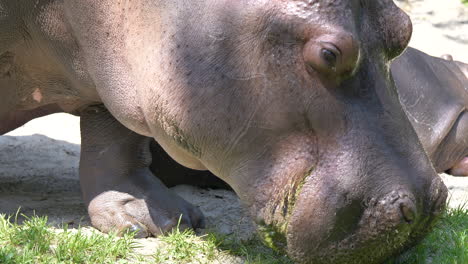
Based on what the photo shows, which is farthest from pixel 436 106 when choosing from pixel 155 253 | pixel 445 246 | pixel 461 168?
pixel 155 253

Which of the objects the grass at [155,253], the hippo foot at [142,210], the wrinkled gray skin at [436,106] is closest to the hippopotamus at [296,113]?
the grass at [155,253]

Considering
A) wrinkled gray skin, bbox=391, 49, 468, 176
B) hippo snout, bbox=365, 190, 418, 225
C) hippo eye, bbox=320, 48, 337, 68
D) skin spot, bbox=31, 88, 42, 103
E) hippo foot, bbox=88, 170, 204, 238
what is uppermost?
hippo eye, bbox=320, 48, 337, 68

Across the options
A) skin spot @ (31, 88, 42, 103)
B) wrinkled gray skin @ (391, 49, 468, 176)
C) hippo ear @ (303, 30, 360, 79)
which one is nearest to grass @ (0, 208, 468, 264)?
skin spot @ (31, 88, 42, 103)

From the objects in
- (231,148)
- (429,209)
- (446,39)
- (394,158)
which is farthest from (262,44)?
(446,39)

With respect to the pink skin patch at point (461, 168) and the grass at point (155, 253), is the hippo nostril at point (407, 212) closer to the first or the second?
the grass at point (155, 253)

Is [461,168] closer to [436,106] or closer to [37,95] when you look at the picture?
[436,106]

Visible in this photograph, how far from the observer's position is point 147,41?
2.86 m

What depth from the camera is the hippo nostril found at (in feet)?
8.54

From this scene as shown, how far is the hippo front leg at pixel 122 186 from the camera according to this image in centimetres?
360

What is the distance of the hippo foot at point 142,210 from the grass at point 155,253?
10cm

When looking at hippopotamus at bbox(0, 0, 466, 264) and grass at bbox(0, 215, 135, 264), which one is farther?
grass at bbox(0, 215, 135, 264)

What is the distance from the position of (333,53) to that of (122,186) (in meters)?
1.62

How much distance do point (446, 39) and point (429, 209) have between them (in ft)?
17.4

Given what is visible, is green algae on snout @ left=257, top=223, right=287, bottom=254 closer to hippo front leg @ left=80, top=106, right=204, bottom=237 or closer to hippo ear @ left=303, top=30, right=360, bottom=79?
hippo ear @ left=303, top=30, right=360, bottom=79
